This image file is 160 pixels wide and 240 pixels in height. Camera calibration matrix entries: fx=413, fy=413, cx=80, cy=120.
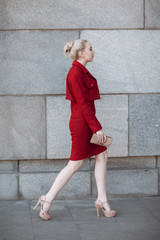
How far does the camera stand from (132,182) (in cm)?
577

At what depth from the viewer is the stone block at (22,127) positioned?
556 cm

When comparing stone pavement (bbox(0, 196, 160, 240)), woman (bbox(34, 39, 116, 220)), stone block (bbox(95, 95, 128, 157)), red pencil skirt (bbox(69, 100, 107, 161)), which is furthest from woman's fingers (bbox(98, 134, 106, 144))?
stone block (bbox(95, 95, 128, 157))

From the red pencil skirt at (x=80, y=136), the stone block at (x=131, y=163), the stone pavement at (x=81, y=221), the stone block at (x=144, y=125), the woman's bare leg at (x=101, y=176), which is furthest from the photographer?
the stone block at (x=131, y=163)

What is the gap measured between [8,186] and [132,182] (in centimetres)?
171

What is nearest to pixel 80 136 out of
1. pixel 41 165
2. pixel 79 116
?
pixel 79 116

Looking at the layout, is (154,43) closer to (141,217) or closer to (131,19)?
(131,19)

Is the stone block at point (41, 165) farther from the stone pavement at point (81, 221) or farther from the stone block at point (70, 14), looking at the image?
the stone block at point (70, 14)

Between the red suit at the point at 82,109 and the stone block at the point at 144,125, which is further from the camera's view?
the stone block at the point at 144,125

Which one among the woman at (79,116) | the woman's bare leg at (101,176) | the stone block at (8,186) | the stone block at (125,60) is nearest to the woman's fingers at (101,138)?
the woman at (79,116)

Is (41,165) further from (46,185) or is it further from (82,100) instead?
(82,100)

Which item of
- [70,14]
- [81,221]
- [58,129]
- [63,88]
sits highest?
[70,14]

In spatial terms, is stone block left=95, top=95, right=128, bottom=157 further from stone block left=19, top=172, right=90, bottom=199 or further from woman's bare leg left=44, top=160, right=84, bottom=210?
woman's bare leg left=44, top=160, right=84, bottom=210

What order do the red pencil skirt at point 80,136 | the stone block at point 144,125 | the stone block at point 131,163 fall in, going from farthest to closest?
the stone block at point 131,163 < the stone block at point 144,125 < the red pencil skirt at point 80,136

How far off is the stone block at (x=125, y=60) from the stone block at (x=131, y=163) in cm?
97
